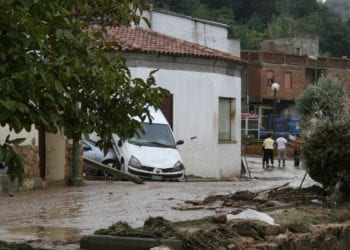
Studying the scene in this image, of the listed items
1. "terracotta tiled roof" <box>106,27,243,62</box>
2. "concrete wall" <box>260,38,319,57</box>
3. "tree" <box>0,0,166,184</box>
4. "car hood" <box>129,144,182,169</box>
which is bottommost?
"car hood" <box>129,144,182,169</box>

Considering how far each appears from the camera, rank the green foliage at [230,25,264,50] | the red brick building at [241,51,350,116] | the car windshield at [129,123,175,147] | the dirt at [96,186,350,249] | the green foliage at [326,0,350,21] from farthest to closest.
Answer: the green foliage at [326,0,350,21]
the green foliage at [230,25,264,50]
the red brick building at [241,51,350,116]
the car windshield at [129,123,175,147]
the dirt at [96,186,350,249]

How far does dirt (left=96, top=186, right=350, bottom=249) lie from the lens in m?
6.98

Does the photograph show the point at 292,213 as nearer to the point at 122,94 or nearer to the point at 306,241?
the point at 306,241

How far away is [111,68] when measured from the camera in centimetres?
664

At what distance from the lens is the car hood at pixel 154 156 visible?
20.2m

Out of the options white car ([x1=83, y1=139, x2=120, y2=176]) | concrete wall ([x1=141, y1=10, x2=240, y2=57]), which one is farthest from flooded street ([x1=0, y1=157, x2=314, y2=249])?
concrete wall ([x1=141, y1=10, x2=240, y2=57])

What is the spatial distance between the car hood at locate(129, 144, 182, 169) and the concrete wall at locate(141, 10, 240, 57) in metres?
16.6

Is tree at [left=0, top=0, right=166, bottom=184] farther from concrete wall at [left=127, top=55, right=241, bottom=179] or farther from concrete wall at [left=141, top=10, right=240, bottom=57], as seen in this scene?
concrete wall at [left=141, top=10, right=240, bottom=57]

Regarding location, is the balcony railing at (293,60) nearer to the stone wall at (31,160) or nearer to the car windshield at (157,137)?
the car windshield at (157,137)

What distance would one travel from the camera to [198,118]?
27.7m

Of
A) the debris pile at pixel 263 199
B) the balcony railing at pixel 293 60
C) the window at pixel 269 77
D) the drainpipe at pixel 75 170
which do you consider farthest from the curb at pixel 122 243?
the window at pixel 269 77

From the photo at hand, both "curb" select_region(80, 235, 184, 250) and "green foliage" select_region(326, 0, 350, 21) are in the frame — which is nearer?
"curb" select_region(80, 235, 184, 250)

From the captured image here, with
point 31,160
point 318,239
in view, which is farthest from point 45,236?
point 31,160

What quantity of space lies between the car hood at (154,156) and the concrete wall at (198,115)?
239 inches
